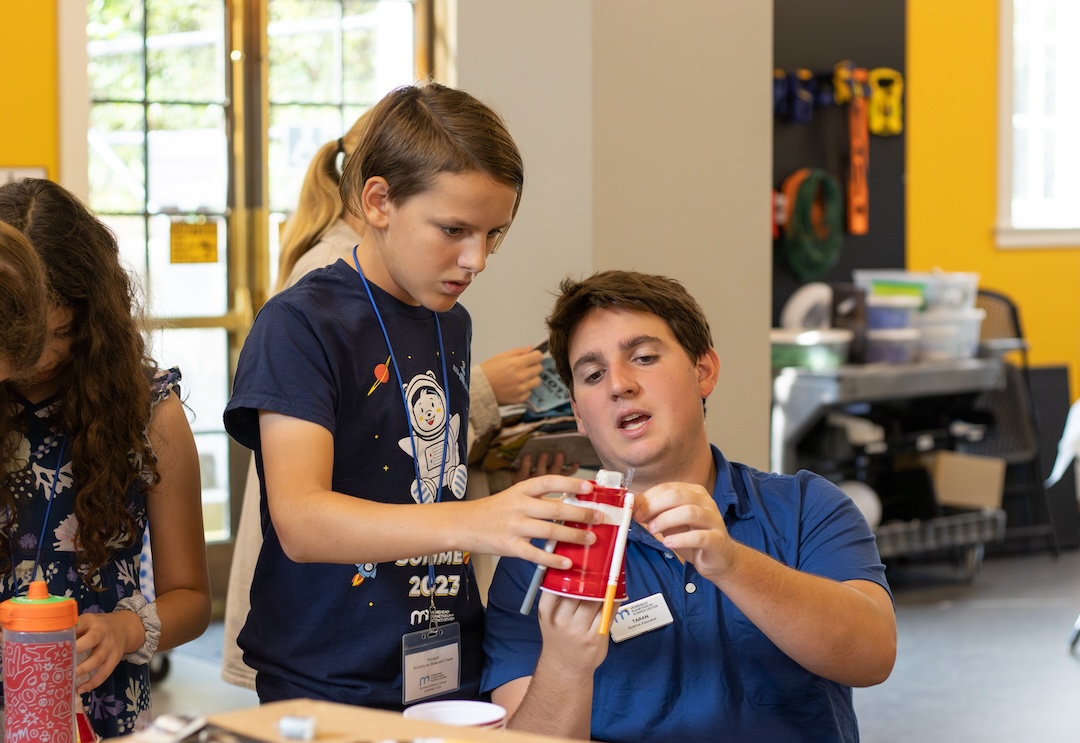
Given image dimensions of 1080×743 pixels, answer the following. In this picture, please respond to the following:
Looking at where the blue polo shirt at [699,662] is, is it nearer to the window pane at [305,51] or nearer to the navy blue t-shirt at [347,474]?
the navy blue t-shirt at [347,474]

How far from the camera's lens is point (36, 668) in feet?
4.46

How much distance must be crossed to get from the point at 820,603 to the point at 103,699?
0.94m

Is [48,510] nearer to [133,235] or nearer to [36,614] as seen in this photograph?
[36,614]

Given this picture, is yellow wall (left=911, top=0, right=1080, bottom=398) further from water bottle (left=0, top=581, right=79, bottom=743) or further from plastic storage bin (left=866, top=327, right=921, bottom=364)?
water bottle (left=0, top=581, right=79, bottom=743)

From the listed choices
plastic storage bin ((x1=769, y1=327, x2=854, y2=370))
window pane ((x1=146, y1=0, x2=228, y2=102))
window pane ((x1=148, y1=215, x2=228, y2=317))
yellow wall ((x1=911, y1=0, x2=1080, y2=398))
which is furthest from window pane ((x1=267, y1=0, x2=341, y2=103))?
yellow wall ((x1=911, y1=0, x2=1080, y2=398))

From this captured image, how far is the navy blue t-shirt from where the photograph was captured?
170 cm

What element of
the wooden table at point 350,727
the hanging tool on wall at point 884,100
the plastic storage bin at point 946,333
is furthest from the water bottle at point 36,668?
the hanging tool on wall at point 884,100

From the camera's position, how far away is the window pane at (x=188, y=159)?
5492 mm

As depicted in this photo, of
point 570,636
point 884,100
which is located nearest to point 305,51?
point 884,100

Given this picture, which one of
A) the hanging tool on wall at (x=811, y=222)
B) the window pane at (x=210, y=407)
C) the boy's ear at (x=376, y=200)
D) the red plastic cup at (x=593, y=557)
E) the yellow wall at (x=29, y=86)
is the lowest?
the window pane at (x=210, y=407)

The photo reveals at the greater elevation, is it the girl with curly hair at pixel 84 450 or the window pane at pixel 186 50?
the window pane at pixel 186 50

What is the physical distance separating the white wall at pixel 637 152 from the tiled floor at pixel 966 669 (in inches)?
67.7

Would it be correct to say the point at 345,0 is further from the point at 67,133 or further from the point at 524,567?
the point at 524,567

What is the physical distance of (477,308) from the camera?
9.91 feet
